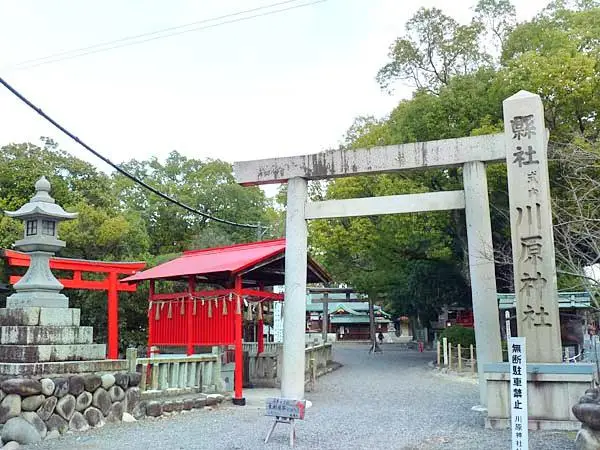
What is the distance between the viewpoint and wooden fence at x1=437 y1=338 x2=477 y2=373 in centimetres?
1953

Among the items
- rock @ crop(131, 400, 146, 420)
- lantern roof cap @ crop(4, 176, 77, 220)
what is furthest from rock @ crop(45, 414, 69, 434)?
lantern roof cap @ crop(4, 176, 77, 220)

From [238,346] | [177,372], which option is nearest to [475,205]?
[238,346]

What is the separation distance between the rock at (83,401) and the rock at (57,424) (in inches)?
11.8

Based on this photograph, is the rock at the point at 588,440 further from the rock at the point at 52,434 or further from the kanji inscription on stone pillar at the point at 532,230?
the rock at the point at 52,434

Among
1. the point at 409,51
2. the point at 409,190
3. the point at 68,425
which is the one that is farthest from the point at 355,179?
the point at 68,425

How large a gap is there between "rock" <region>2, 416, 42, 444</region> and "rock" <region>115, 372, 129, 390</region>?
1.62 m

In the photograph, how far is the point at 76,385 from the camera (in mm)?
8781

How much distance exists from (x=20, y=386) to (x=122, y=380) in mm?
1830

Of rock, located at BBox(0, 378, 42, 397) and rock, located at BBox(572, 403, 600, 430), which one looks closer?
rock, located at BBox(572, 403, 600, 430)

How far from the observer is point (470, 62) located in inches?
889

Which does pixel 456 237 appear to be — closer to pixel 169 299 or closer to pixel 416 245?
pixel 416 245

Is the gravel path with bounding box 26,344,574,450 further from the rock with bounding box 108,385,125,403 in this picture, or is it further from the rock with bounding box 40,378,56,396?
the rock with bounding box 40,378,56,396

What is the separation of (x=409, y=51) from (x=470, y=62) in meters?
2.45

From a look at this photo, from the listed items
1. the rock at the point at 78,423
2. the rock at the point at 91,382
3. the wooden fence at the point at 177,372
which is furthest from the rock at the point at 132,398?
the rock at the point at 78,423
